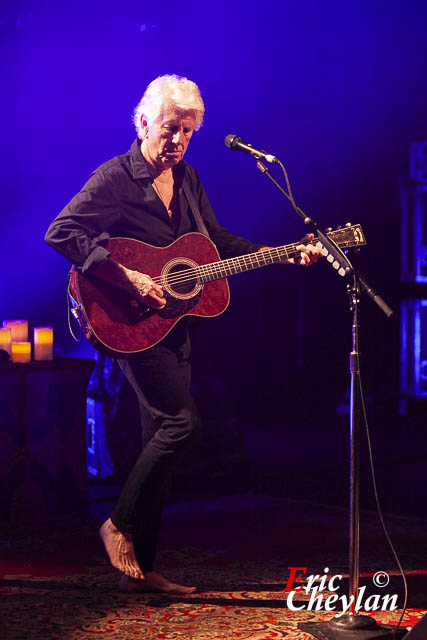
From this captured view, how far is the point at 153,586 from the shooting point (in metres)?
3.50

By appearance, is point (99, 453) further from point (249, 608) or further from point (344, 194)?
point (344, 194)

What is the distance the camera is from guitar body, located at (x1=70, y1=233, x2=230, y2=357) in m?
3.45

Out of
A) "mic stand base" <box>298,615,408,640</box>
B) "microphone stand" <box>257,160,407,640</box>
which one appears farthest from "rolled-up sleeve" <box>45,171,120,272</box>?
"mic stand base" <box>298,615,408,640</box>

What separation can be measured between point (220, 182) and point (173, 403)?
4692 mm

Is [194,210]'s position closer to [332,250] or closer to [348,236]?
[348,236]

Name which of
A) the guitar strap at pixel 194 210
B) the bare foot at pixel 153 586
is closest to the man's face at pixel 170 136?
the guitar strap at pixel 194 210

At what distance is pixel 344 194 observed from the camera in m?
8.71

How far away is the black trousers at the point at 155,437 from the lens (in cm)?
342

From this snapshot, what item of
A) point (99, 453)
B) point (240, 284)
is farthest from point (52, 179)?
point (240, 284)

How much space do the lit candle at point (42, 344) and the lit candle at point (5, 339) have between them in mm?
150

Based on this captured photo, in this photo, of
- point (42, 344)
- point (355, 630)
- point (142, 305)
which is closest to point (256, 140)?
point (42, 344)

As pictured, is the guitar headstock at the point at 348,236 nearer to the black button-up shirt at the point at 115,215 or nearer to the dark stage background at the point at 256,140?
the black button-up shirt at the point at 115,215

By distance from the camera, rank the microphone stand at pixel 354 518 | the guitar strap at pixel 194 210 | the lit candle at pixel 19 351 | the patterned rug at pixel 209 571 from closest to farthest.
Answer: the microphone stand at pixel 354 518, the patterned rug at pixel 209 571, the guitar strap at pixel 194 210, the lit candle at pixel 19 351

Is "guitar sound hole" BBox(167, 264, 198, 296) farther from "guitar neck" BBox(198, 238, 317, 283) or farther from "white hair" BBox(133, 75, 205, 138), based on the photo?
"white hair" BBox(133, 75, 205, 138)
